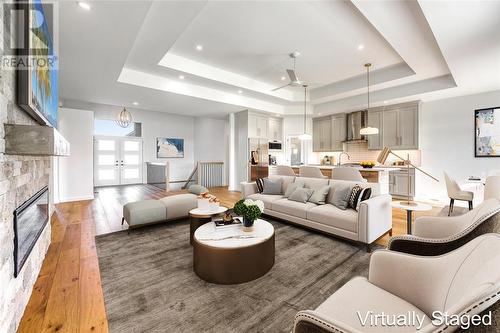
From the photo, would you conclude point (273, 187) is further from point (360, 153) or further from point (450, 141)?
point (450, 141)

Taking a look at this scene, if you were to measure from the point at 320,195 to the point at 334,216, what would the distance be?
58 centimetres

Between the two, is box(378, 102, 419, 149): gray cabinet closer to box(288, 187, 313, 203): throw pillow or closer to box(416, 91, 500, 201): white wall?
box(416, 91, 500, 201): white wall

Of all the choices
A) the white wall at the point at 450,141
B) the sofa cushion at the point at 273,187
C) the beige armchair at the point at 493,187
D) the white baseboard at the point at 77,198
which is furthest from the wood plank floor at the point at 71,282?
the white wall at the point at 450,141

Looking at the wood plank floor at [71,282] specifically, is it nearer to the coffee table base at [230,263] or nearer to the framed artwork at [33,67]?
the coffee table base at [230,263]

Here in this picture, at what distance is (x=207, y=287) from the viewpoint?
2.02 m

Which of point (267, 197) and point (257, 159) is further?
point (257, 159)

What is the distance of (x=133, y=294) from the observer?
1925 mm

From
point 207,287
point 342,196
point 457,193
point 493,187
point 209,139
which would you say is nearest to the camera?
point 207,287

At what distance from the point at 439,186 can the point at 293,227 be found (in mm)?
4900

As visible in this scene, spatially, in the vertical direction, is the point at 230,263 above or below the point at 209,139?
below

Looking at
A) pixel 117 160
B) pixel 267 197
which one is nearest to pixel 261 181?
pixel 267 197

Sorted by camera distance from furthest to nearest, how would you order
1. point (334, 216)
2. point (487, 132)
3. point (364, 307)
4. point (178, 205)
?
point (487, 132) → point (178, 205) → point (334, 216) → point (364, 307)

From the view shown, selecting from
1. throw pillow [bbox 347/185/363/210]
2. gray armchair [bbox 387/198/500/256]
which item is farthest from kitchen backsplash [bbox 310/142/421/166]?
gray armchair [bbox 387/198/500/256]

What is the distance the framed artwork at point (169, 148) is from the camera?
8.80 metres
